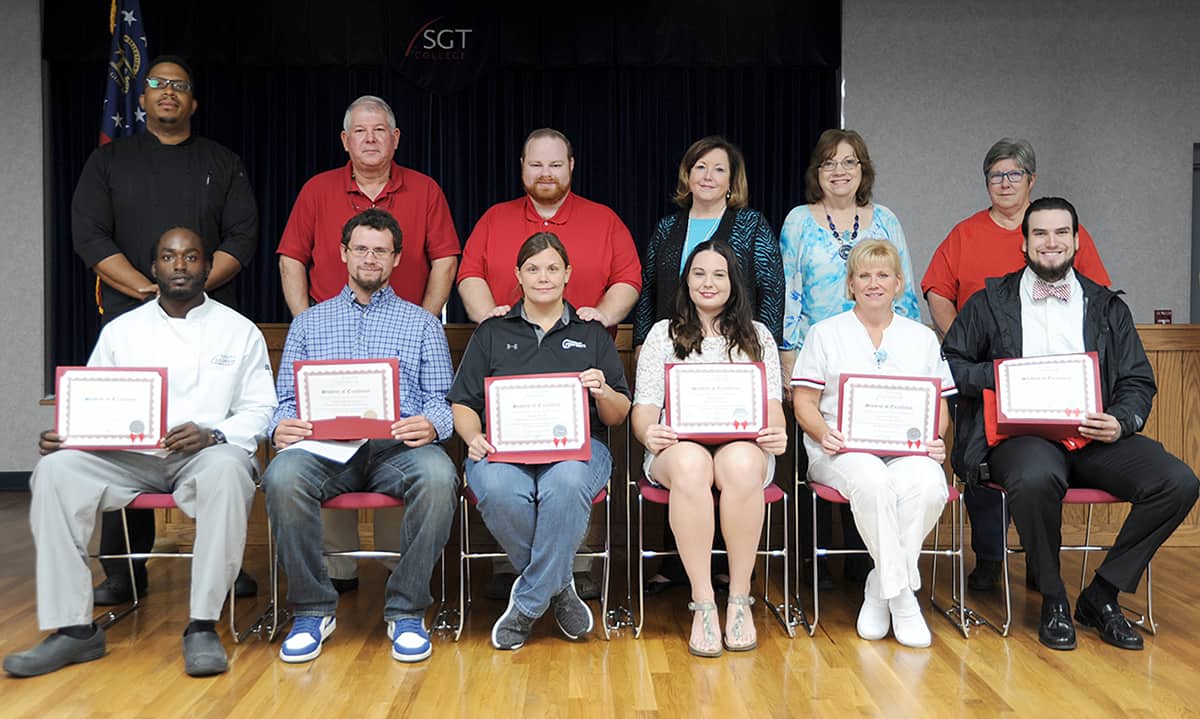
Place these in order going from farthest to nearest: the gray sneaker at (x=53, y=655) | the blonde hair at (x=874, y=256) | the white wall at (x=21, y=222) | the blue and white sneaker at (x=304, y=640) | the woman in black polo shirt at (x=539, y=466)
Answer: the white wall at (x=21, y=222), the blonde hair at (x=874, y=256), the woman in black polo shirt at (x=539, y=466), the blue and white sneaker at (x=304, y=640), the gray sneaker at (x=53, y=655)

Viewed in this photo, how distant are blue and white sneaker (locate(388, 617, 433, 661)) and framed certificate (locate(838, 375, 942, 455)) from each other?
1.56m

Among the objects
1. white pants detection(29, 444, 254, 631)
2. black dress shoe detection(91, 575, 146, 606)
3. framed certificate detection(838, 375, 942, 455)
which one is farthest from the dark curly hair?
black dress shoe detection(91, 575, 146, 606)

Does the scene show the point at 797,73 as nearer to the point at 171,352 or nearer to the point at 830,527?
the point at 830,527

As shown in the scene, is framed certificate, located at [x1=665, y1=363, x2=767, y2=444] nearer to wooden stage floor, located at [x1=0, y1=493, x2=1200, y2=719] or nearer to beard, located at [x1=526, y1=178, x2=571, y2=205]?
wooden stage floor, located at [x1=0, y1=493, x2=1200, y2=719]

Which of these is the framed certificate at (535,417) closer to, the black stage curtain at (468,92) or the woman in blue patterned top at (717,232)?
the woman in blue patterned top at (717,232)

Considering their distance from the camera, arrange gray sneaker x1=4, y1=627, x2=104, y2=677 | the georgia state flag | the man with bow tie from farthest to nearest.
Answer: the georgia state flag → the man with bow tie → gray sneaker x1=4, y1=627, x2=104, y2=677

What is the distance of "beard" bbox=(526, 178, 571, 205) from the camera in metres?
3.95

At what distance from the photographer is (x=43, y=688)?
2.93 m

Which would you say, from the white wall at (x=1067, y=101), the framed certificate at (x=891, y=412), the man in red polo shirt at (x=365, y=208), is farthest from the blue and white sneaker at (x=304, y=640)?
the white wall at (x=1067, y=101)

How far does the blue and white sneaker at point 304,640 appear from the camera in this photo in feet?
10.4

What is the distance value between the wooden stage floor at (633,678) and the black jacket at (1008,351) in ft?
2.32

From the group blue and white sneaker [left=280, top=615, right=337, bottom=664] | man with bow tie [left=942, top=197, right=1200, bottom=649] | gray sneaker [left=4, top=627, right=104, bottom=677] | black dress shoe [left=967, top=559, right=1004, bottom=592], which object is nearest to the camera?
gray sneaker [left=4, top=627, right=104, bottom=677]

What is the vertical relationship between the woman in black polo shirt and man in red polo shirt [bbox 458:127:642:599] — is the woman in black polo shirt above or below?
below

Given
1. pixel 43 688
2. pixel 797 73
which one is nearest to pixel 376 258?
pixel 43 688
